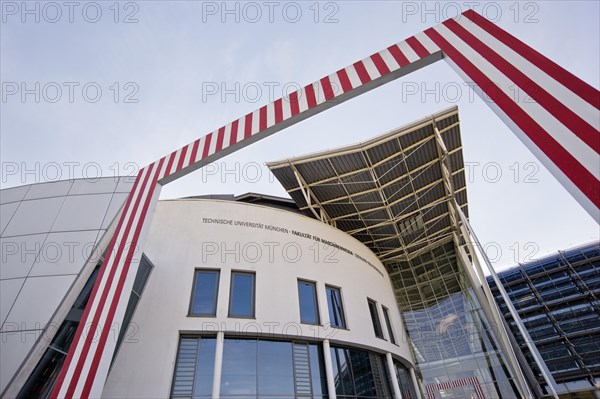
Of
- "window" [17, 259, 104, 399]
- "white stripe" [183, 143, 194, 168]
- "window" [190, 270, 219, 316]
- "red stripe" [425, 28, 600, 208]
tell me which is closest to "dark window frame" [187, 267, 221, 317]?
"window" [190, 270, 219, 316]

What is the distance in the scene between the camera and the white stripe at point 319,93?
13.4ft

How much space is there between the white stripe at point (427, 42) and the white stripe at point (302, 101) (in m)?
1.52

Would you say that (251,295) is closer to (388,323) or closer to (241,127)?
(388,323)

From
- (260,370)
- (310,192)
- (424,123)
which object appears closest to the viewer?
(260,370)

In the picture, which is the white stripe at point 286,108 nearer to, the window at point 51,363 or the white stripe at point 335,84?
the white stripe at point 335,84

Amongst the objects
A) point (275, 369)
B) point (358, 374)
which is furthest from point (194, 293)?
point (358, 374)

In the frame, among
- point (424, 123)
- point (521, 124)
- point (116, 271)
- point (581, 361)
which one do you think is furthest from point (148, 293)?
point (581, 361)

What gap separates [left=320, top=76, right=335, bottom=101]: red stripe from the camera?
405 centimetres

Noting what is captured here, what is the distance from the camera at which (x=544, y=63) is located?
276 cm

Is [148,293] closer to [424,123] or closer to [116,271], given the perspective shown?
[116,271]

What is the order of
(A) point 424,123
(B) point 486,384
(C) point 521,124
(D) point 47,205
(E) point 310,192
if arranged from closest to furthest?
(C) point 521,124, (D) point 47,205, (A) point 424,123, (E) point 310,192, (B) point 486,384

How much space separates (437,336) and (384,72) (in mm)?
24721

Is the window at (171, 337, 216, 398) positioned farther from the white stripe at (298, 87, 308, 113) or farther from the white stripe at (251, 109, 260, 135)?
the white stripe at (298, 87, 308, 113)

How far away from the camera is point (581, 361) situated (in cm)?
2645
